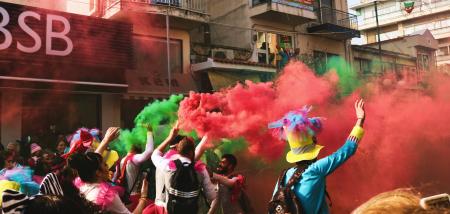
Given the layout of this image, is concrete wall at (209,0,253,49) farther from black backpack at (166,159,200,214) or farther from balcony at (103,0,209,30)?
black backpack at (166,159,200,214)

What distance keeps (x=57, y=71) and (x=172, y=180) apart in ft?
24.1

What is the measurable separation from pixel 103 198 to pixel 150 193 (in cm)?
352

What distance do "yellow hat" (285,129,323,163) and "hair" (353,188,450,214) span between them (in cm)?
205

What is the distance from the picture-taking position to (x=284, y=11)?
1669cm

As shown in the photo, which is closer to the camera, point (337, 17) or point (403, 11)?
point (337, 17)

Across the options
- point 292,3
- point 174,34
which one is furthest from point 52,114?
point 292,3

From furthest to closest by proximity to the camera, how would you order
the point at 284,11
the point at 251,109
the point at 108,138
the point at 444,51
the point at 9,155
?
the point at 444,51 < the point at 284,11 < the point at 251,109 < the point at 9,155 < the point at 108,138

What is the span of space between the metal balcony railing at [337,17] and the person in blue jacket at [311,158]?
1664 centimetres

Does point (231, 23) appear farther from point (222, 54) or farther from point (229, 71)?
point (229, 71)

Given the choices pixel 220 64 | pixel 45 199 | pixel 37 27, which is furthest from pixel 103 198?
pixel 220 64

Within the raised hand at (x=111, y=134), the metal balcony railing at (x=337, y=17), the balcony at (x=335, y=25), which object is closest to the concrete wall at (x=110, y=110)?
the raised hand at (x=111, y=134)

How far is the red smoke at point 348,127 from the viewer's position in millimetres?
6213

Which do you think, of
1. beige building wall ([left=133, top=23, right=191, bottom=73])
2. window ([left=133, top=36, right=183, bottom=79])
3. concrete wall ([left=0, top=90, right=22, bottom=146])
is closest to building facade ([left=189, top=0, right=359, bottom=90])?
beige building wall ([left=133, top=23, right=191, bottom=73])

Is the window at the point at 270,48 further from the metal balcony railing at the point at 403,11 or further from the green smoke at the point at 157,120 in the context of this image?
the metal balcony railing at the point at 403,11
